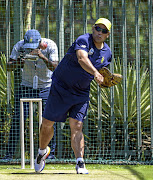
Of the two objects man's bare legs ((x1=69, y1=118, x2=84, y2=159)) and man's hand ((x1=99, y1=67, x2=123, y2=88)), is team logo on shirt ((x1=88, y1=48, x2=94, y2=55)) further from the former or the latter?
man's bare legs ((x1=69, y1=118, x2=84, y2=159))

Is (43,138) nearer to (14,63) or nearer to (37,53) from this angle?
(37,53)

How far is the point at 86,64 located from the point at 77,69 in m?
0.33

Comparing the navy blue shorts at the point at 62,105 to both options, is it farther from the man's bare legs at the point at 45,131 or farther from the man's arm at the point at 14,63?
the man's arm at the point at 14,63

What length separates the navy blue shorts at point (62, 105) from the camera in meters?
4.77

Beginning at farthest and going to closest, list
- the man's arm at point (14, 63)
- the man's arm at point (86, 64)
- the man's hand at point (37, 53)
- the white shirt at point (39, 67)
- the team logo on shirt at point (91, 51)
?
the man's arm at point (14, 63) < the white shirt at point (39, 67) < the man's hand at point (37, 53) < the team logo on shirt at point (91, 51) < the man's arm at point (86, 64)

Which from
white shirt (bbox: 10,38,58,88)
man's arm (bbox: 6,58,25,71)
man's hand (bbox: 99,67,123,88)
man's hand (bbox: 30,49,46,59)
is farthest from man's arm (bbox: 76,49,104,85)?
man's arm (bbox: 6,58,25,71)

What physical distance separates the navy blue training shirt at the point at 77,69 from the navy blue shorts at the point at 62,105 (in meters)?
0.06

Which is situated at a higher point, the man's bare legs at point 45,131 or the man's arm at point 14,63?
the man's arm at point 14,63

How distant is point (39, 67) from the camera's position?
646 cm

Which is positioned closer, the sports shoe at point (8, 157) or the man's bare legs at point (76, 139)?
the man's bare legs at point (76, 139)

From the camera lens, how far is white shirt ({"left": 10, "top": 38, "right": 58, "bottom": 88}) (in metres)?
6.34

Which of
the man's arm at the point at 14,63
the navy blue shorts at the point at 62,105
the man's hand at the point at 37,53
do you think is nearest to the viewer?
the navy blue shorts at the point at 62,105

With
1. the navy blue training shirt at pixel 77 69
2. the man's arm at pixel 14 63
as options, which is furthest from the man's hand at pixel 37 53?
the navy blue training shirt at pixel 77 69

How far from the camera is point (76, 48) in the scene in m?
4.56
